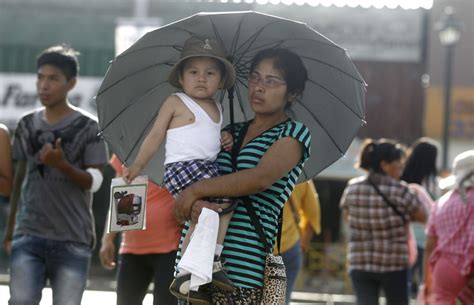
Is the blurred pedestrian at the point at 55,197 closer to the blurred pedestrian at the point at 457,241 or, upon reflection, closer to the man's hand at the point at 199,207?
the man's hand at the point at 199,207

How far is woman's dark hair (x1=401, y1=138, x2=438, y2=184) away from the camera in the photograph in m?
10.9

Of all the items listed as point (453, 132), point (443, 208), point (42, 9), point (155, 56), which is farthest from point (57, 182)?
point (453, 132)

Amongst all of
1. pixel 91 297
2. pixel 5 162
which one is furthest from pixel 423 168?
pixel 91 297

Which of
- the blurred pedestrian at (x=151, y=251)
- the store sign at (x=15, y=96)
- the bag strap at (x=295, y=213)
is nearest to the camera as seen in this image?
the blurred pedestrian at (x=151, y=251)

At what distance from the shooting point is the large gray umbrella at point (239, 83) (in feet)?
18.3

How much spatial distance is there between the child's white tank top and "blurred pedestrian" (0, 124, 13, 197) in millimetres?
2373

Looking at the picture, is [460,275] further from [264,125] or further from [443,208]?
[264,125]

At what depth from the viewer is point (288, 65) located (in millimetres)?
5398

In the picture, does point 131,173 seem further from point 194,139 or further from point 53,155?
point 53,155

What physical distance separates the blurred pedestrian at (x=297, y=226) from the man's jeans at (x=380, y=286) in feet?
1.68

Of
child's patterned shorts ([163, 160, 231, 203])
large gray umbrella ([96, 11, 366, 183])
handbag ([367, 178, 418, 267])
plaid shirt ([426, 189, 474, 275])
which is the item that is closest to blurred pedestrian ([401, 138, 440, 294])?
handbag ([367, 178, 418, 267])

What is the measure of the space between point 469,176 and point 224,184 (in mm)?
4336

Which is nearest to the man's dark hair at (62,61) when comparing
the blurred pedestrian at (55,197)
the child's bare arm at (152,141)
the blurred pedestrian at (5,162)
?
the blurred pedestrian at (55,197)

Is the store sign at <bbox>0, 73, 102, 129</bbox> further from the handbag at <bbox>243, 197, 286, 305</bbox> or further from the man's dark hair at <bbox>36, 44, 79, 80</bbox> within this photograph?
the handbag at <bbox>243, 197, 286, 305</bbox>
